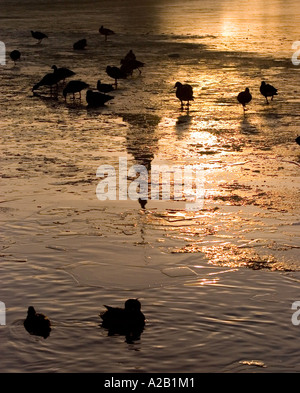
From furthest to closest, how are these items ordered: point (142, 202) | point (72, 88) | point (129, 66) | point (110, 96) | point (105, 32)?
point (105, 32)
point (129, 66)
point (72, 88)
point (110, 96)
point (142, 202)

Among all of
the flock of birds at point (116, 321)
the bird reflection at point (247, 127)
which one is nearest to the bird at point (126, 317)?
the flock of birds at point (116, 321)

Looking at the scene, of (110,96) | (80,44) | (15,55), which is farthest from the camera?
(80,44)

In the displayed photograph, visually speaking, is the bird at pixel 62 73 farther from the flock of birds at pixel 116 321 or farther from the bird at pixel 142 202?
the flock of birds at pixel 116 321

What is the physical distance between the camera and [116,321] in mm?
7699

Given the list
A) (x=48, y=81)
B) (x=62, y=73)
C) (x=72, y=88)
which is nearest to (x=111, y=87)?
(x=72, y=88)

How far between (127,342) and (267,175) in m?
5.46

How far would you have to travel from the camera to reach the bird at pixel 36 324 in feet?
25.0

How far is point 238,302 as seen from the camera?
830 centimetres

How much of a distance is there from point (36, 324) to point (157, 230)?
2.94 m

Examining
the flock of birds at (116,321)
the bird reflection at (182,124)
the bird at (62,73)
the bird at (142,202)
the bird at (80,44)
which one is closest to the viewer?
the flock of birds at (116,321)

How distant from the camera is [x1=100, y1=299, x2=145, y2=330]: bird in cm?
765

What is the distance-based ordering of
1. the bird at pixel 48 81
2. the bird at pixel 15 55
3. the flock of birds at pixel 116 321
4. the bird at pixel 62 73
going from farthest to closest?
the bird at pixel 15 55 → the bird at pixel 62 73 → the bird at pixel 48 81 → the flock of birds at pixel 116 321

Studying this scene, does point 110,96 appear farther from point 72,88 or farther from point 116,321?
point 116,321

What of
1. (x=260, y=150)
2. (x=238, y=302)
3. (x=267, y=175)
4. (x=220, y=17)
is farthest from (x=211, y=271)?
(x=220, y=17)
